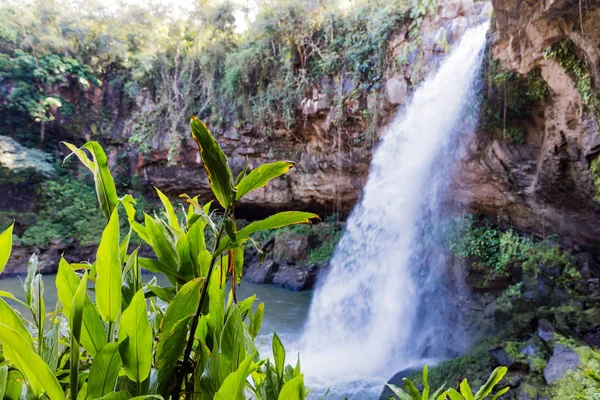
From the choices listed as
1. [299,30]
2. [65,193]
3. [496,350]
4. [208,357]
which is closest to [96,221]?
[65,193]

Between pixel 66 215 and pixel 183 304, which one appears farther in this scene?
pixel 66 215

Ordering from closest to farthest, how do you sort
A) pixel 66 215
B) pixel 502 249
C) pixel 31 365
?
pixel 31 365
pixel 502 249
pixel 66 215

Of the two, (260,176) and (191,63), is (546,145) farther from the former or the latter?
(191,63)

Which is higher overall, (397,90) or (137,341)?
(397,90)

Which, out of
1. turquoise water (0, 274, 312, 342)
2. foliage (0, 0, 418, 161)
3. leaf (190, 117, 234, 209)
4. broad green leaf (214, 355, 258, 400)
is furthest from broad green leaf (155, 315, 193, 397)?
foliage (0, 0, 418, 161)

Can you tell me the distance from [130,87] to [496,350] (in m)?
13.5

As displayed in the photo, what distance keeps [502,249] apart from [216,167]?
6.89 metres

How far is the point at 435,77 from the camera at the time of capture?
6457 millimetres

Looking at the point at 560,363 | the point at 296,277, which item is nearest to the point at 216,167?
the point at 560,363

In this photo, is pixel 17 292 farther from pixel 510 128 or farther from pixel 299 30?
pixel 510 128

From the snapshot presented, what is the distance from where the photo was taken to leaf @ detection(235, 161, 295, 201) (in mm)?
642

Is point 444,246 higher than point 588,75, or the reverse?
point 588,75

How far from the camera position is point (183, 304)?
2.00 feet

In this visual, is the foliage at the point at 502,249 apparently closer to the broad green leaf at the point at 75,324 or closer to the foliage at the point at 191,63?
the foliage at the point at 191,63
